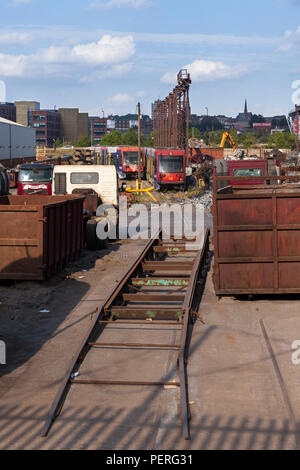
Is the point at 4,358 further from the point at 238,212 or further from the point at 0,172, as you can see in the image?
the point at 0,172

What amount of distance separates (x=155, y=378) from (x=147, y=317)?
3018mm

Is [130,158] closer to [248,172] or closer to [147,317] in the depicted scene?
[248,172]

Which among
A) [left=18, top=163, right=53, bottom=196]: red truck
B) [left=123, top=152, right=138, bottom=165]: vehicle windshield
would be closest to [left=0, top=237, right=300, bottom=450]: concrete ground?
[left=18, top=163, right=53, bottom=196]: red truck

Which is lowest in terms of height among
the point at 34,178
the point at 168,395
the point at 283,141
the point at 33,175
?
the point at 168,395

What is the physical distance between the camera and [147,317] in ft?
36.7

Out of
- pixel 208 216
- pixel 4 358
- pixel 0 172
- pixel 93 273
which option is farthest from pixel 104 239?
pixel 208 216

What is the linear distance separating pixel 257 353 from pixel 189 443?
340 centimetres

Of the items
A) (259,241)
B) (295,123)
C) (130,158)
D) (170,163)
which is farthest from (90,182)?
(295,123)

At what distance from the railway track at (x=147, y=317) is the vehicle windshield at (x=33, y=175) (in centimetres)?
922

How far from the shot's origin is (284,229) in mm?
12266

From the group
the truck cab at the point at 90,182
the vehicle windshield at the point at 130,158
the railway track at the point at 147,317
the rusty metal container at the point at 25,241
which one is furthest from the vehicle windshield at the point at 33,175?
the vehicle windshield at the point at 130,158

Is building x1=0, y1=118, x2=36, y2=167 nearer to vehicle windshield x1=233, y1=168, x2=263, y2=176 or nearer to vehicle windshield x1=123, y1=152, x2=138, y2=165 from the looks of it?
vehicle windshield x1=123, y1=152, x2=138, y2=165

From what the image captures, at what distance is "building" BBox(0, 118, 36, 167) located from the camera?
7125 centimetres
